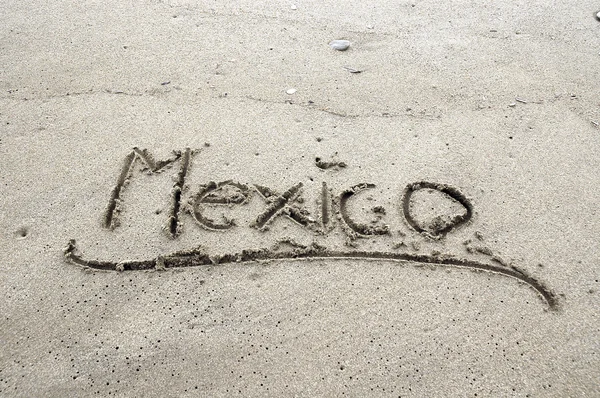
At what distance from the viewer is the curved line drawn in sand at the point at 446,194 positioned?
2.46 metres

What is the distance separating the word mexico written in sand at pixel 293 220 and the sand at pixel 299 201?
1cm

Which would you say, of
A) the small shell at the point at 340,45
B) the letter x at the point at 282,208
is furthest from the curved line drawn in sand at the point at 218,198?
the small shell at the point at 340,45

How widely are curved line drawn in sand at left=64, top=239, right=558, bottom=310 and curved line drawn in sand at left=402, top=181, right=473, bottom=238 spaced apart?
0.17 metres

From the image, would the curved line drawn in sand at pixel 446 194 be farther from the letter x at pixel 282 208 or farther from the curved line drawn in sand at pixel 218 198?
the curved line drawn in sand at pixel 218 198

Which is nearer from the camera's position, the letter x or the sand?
the sand

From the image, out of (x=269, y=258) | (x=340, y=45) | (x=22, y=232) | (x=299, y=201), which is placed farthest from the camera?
(x=340, y=45)

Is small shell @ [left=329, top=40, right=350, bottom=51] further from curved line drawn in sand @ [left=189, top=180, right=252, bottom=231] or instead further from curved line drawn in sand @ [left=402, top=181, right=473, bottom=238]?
curved line drawn in sand @ [left=189, top=180, right=252, bottom=231]

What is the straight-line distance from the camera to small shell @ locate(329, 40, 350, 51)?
11.6 ft

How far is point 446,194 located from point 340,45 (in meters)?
1.53

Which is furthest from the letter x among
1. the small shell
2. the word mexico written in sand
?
the small shell

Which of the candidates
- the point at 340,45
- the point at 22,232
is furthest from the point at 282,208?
the point at 340,45

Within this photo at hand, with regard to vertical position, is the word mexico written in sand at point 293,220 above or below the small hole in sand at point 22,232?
above

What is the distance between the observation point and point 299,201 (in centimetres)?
257

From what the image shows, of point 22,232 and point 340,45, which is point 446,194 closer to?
point 340,45
